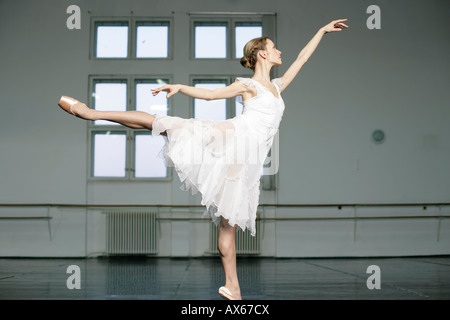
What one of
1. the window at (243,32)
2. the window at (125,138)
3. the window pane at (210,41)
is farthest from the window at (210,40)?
the window at (125,138)

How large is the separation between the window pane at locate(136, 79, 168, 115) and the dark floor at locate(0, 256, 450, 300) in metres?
2.40

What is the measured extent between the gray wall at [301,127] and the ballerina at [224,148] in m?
4.69

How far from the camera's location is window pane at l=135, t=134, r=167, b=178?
7.35m

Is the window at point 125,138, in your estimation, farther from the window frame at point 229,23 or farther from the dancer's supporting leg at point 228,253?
the dancer's supporting leg at point 228,253

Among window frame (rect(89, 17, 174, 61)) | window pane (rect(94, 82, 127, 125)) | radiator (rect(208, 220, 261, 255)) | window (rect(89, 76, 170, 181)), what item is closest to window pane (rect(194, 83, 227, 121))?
window (rect(89, 76, 170, 181))

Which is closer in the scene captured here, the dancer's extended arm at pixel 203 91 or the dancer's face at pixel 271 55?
the dancer's extended arm at pixel 203 91

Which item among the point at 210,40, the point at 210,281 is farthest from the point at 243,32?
the point at 210,281

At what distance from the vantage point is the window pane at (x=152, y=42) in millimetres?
7473

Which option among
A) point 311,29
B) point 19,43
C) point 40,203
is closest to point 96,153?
point 40,203

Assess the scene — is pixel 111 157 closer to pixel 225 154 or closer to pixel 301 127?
pixel 301 127

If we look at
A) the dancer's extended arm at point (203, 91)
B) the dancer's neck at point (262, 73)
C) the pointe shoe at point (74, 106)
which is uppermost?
the dancer's neck at point (262, 73)

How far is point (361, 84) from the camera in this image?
7480 mm
